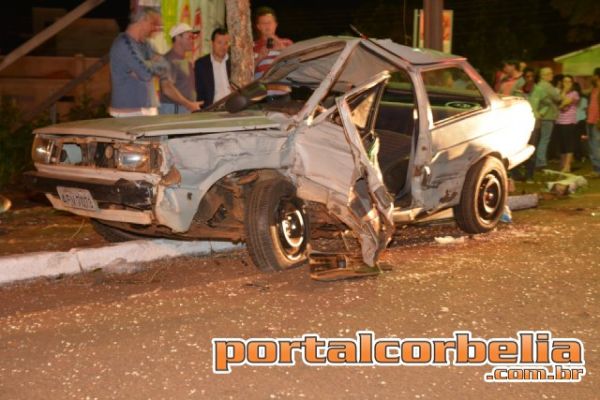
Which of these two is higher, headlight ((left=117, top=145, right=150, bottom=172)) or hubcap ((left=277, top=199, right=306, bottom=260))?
headlight ((left=117, top=145, right=150, bottom=172))

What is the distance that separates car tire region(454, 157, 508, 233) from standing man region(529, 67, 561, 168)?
5.21m

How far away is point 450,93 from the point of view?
857 centimetres

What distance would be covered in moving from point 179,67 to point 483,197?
3.55 meters

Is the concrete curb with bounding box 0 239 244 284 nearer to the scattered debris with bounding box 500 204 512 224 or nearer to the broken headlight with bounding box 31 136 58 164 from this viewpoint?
the broken headlight with bounding box 31 136 58 164

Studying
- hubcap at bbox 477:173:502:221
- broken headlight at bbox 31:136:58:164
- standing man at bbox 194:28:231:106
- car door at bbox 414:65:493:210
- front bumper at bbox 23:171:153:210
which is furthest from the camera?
standing man at bbox 194:28:231:106

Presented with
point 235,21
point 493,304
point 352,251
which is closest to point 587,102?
point 235,21

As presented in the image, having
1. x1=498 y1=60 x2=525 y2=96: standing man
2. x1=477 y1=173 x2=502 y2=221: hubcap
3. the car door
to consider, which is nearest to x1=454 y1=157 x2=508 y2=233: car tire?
x1=477 y1=173 x2=502 y2=221: hubcap

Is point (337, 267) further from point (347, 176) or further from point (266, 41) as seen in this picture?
point (266, 41)

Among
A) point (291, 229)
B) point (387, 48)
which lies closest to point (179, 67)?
point (387, 48)

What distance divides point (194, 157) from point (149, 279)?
3.71 feet

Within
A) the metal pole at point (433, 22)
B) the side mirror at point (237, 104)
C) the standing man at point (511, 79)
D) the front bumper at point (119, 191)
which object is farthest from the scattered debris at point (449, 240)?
the standing man at point (511, 79)

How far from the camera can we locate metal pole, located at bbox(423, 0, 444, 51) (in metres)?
12.3

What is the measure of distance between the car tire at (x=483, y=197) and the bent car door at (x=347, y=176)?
1.56m

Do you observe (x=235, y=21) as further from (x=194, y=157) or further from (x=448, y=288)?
(x=448, y=288)
